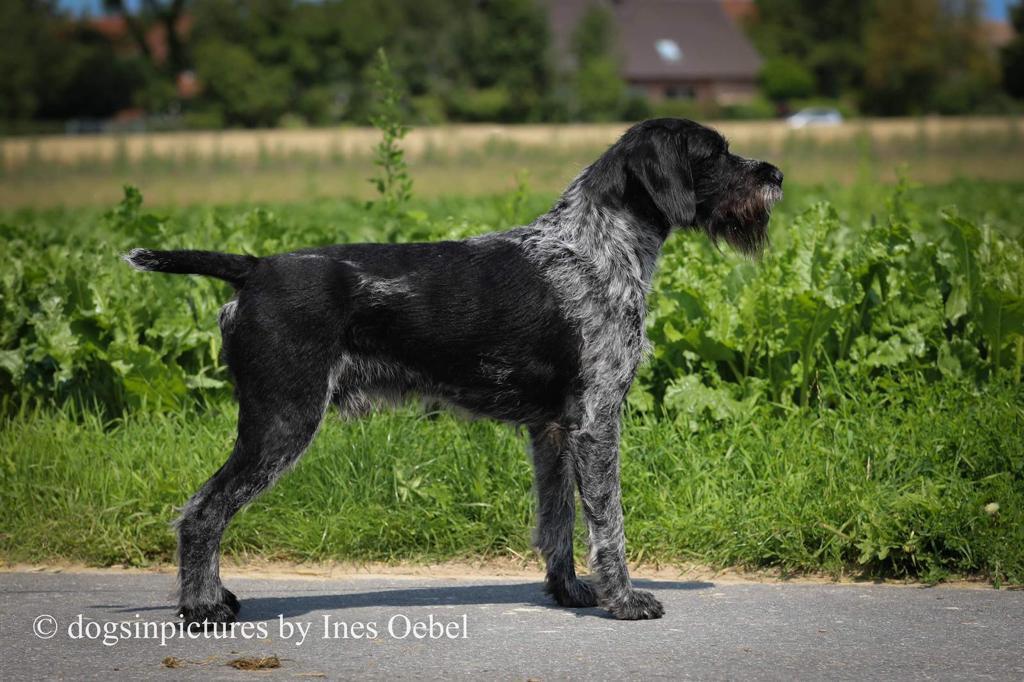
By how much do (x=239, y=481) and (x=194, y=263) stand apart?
3.11 ft

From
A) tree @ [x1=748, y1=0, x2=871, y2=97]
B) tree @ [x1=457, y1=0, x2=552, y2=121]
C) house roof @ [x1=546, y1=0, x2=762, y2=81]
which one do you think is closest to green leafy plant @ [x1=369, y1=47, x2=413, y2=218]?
tree @ [x1=457, y1=0, x2=552, y2=121]

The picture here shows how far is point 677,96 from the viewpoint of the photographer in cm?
9500

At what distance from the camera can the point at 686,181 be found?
5973 mm

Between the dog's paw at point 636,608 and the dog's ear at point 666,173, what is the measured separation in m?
1.72

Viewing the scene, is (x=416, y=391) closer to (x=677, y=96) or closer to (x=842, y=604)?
(x=842, y=604)

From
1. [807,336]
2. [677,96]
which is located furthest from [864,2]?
[807,336]

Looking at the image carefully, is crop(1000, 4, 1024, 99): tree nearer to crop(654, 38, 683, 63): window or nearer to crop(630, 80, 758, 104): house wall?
crop(630, 80, 758, 104): house wall

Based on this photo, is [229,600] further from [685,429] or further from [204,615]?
[685,429]

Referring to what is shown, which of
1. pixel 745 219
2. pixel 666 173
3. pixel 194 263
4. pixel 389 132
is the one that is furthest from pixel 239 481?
pixel 389 132

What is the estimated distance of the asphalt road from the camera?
4898mm

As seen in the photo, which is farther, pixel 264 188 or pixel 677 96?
pixel 677 96

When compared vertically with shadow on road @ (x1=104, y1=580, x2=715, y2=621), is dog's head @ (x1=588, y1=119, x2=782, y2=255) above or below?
above

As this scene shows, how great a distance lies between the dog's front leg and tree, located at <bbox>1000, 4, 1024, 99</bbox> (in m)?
81.3

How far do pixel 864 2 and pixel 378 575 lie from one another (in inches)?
3993
